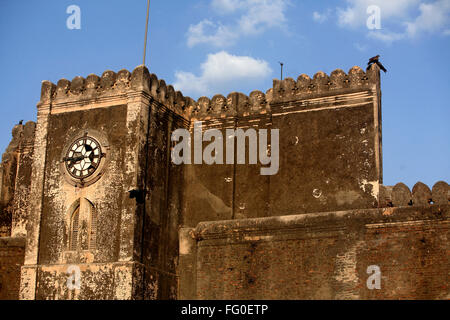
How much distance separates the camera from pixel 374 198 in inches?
820

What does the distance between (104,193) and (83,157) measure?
1.39 metres

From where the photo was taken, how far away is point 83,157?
22.7 meters

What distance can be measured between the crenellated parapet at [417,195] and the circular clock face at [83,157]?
27.5 ft

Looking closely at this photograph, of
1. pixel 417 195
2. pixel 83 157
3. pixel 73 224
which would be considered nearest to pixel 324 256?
pixel 417 195

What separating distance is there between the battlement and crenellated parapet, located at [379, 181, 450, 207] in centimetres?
340

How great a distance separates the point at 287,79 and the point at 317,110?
1.50m

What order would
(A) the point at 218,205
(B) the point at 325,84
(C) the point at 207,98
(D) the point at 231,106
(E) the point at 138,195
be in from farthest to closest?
(C) the point at 207,98, (D) the point at 231,106, (A) the point at 218,205, (B) the point at 325,84, (E) the point at 138,195

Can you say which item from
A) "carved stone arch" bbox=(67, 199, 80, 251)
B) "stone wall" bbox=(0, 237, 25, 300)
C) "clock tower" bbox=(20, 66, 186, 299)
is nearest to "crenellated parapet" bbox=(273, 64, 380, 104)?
"clock tower" bbox=(20, 66, 186, 299)

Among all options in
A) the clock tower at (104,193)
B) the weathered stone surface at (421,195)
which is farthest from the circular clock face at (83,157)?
the weathered stone surface at (421,195)

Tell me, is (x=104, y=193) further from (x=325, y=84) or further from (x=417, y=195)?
(x=417, y=195)

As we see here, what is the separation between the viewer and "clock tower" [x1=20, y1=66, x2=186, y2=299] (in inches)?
842

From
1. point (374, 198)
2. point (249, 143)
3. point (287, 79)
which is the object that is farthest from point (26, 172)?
point (374, 198)

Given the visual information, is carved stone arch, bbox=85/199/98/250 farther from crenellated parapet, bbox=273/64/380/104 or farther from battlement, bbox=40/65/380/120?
crenellated parapet, bbox=273/64/380/104
